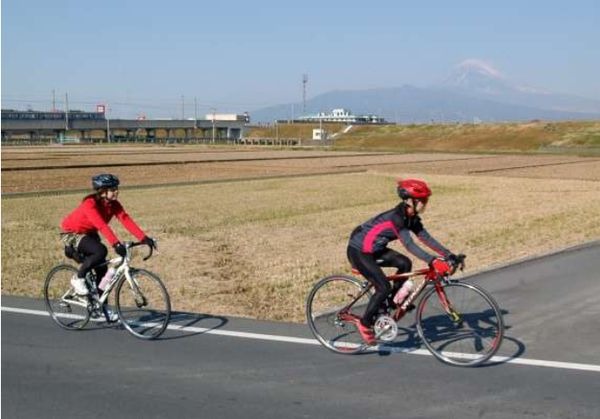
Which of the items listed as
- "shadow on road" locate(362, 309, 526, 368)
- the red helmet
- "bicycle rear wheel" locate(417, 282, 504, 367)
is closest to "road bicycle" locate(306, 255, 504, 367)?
"bicycle rear wheel" locate(417, 282, 504, 367)

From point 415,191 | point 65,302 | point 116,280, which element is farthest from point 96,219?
point 415,191

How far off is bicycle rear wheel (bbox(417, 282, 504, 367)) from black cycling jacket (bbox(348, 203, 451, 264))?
0.36 m

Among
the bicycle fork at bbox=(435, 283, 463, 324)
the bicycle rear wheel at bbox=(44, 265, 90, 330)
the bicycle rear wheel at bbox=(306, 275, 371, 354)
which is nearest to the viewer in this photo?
the bicycle fork at bbox=(435, 283, 463, 324)

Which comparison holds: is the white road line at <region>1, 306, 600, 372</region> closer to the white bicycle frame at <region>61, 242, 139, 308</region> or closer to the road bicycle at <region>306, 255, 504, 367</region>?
the road bicycle at <region>306, 255, 504, 367</region>

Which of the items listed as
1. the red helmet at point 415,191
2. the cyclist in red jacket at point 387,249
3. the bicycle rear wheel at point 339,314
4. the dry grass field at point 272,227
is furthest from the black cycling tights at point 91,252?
the red helmet at point 415,191

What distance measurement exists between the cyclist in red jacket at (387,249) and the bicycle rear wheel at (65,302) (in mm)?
2918

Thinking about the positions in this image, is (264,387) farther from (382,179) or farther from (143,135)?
(143,135)

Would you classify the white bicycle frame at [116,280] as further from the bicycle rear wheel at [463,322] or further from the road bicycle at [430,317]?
the bicycle rear wheel at [463,322]

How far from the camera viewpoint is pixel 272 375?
21.0 ft

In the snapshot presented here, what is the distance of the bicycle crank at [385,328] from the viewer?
275 inches

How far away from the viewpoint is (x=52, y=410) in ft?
18.2

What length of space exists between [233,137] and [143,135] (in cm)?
1977

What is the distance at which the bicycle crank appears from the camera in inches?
275

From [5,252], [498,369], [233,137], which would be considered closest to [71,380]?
[498,369]
